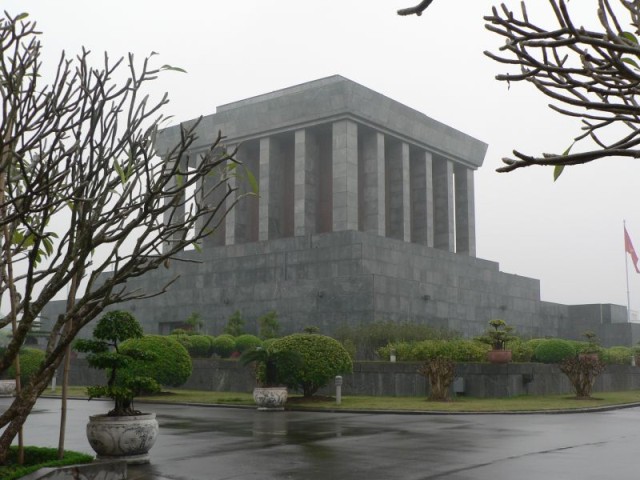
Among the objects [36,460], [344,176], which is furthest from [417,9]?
[344,176]

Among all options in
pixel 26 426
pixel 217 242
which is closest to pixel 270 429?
pixel 26 426

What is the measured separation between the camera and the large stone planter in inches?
453

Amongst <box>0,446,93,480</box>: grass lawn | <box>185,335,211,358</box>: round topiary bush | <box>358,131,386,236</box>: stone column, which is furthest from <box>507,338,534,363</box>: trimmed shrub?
<box>0,446,93,480</box>: grass lawn

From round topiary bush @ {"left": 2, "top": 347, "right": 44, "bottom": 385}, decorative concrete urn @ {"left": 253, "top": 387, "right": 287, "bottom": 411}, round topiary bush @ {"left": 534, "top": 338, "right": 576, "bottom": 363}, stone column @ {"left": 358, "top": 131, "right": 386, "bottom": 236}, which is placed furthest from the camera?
stone column @ {"left": 358, "top": 131, "right": 386, "bottom": 236}

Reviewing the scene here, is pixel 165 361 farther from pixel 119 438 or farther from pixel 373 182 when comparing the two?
pixel 373 182

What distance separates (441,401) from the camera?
24.6 meters

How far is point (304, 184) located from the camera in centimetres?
5303

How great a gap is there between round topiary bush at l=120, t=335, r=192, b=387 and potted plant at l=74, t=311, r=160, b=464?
1429 centimetres

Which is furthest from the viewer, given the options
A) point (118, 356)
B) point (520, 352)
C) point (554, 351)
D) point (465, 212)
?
point (465, 212)

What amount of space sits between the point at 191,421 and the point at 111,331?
6605mm

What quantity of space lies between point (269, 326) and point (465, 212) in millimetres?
31562

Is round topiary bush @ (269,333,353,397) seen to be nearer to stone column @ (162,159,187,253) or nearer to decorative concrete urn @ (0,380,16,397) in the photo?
stone column @ (162,159,187,253)

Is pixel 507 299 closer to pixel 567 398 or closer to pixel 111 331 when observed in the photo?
pixel 567 398

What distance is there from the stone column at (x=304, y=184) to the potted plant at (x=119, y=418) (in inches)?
1523
